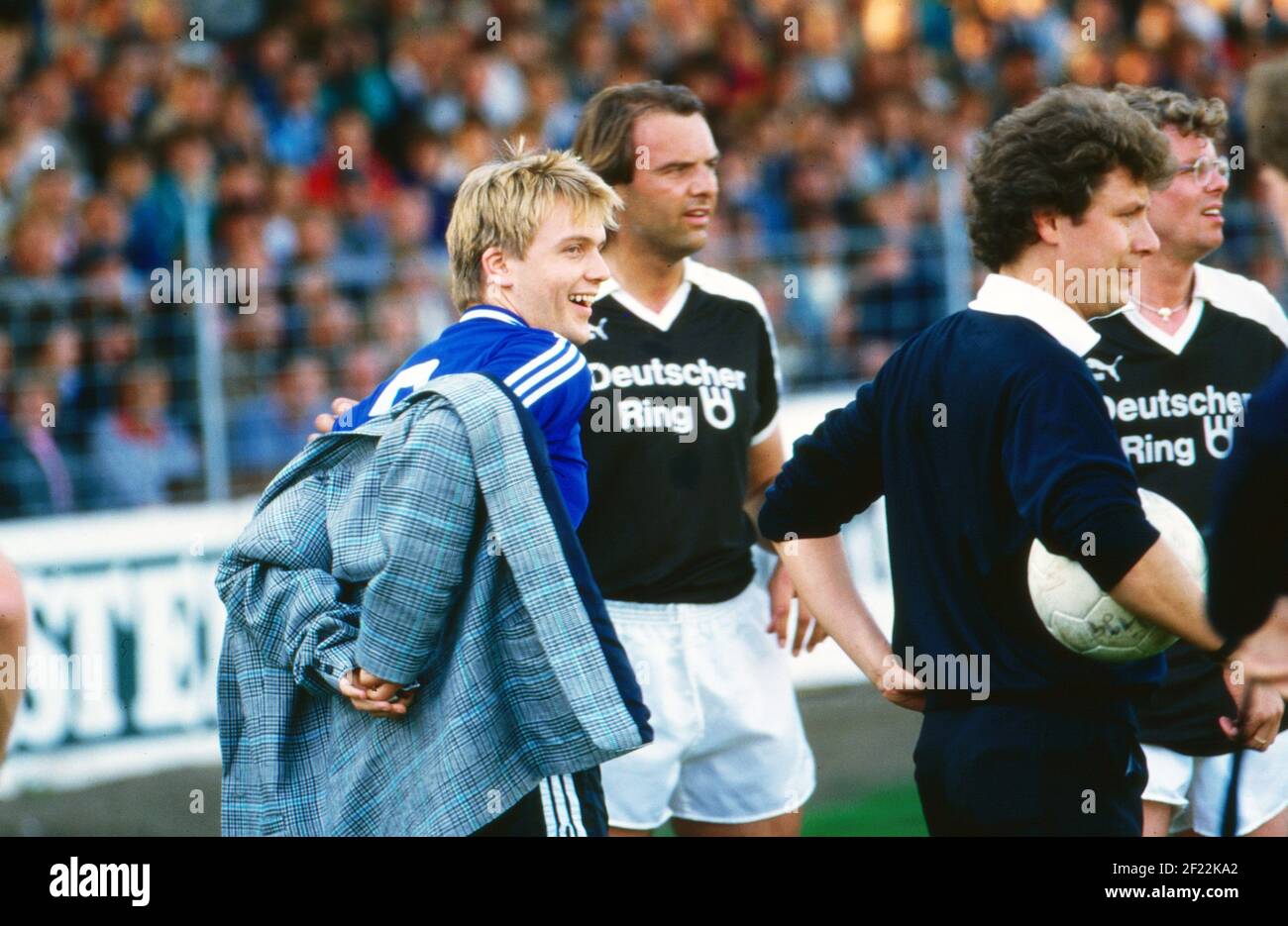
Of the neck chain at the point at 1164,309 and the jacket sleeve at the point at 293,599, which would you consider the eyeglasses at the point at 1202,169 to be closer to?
the neck chain at the point at 1164,309

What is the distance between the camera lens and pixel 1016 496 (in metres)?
3.45

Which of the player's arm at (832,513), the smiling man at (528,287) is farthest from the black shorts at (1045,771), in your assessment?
the smiling man at (528,287)

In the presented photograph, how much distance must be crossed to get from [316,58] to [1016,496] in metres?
9.55

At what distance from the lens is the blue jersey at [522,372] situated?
12.3ft

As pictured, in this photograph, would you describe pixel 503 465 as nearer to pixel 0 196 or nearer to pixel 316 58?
pixel 0 196

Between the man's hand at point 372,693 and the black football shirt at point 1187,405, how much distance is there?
2.17 metres

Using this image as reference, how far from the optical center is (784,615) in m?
5.37

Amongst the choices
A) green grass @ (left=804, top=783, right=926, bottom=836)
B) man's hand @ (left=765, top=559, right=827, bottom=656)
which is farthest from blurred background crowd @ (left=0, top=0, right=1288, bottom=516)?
man's hand @ (left=765, top=559, right=827, bottom=656)

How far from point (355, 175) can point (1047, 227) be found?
320 inches

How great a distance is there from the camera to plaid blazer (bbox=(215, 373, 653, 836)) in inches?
136

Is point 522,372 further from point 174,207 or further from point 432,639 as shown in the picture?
point 174,207

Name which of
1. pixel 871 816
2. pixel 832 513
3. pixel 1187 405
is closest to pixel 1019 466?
pixel 832 513
